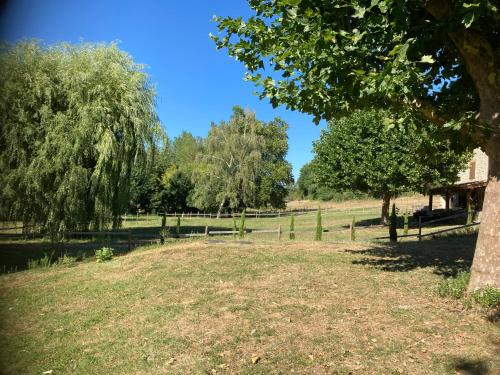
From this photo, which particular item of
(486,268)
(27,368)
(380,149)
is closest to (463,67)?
(486,268)

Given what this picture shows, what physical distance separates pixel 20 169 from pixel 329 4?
13.7 metres

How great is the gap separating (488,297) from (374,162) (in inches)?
986

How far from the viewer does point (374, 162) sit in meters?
30.8

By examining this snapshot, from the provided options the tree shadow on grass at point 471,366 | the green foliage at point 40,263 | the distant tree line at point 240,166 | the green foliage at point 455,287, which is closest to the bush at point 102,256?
the green foliage at point 40,263

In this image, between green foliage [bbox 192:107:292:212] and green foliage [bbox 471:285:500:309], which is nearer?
green foliage [bbox 471:285:500:309]

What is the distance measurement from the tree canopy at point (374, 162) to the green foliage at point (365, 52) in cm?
2050

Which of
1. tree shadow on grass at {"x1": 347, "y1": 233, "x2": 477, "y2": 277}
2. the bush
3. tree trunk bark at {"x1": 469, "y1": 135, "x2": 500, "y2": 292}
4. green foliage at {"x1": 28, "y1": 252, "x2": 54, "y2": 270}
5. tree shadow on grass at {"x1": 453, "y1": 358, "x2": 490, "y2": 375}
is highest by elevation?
tree trunk bark at {"x1": 469, "y1": 135, "x2": 500, "y2": 292}

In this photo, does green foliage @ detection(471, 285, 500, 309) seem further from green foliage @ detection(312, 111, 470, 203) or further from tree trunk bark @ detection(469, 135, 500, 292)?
green foliage @ detection(312, 111, 470, 203)

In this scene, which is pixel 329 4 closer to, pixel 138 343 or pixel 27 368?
pixel 138 343

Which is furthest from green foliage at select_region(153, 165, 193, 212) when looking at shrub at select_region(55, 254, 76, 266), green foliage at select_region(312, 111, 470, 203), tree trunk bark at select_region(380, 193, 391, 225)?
shrub at select_region(55, 254, 76, 266)

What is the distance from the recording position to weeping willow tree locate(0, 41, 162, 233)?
50.7ft

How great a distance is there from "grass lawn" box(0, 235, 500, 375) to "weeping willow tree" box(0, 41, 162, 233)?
4810mm

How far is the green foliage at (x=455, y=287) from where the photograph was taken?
24.5 feet

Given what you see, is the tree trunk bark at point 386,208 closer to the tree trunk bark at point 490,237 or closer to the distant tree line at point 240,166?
the distant tree line at point 240,166
